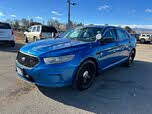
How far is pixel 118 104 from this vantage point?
13.9 ft

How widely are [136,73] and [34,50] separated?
3.90 meters

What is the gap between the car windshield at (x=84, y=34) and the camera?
18.3 feet

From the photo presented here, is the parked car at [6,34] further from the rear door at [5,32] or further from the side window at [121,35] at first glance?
the side window at [121,35]

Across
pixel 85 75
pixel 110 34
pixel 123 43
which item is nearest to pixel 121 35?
pixel 123 43

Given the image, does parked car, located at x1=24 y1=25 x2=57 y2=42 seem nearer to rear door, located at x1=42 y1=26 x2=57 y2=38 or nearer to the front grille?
rear door, located at x1=42 y1=26 x2=57 y2=38

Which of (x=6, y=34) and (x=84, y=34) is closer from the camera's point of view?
(x=84, y=34)

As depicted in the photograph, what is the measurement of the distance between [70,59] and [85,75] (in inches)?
31.5

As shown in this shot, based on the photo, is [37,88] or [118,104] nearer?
[118,104]

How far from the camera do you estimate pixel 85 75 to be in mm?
4914

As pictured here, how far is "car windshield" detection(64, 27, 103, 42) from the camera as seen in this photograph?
18.3 feet

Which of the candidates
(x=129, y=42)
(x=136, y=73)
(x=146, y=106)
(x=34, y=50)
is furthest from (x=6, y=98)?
(x=129, y=42)

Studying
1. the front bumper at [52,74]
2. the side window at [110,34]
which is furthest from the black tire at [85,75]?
the side window at [110,34]

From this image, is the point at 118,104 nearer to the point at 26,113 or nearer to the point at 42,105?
the point at 42,105

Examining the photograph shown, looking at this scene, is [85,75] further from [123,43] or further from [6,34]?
[6,34]
